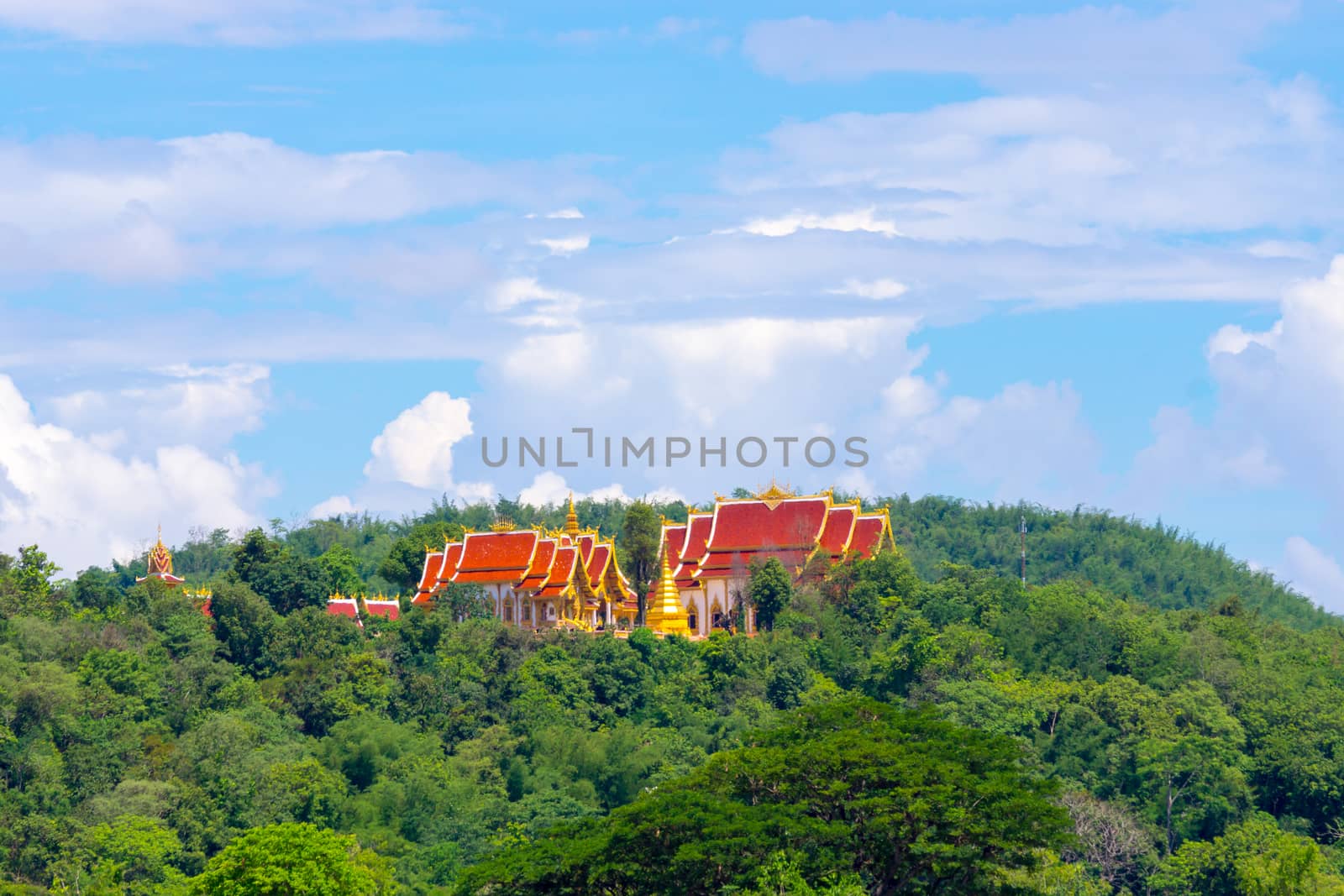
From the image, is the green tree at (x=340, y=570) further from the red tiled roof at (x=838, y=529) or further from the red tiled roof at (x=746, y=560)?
the red tiled roof at (x=838, y=529)

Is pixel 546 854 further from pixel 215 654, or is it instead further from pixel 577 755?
pixel 215 654

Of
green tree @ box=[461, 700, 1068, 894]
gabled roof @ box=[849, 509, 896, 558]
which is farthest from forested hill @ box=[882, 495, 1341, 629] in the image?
green tree @ box=[461, 700, 1068, 894]

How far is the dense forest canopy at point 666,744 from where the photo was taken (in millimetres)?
37594

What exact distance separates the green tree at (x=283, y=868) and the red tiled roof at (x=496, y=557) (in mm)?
Result: 24144

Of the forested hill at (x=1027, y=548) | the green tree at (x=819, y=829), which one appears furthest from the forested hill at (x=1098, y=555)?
the green tree at (x=819, y=829)

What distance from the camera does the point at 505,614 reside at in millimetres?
62906

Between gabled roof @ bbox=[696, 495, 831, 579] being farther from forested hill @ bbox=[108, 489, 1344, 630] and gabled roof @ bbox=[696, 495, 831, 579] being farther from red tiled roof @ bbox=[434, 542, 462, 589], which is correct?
forested hill @ bbox=[108, 489, 1344, 630]

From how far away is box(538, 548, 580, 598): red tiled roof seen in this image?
6194 centimetres

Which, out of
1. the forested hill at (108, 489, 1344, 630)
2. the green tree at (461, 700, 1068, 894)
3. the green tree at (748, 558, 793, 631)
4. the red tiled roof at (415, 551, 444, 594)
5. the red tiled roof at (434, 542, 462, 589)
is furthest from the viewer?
the forested hill at (108, 489, 1344, 630)

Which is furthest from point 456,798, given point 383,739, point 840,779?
point 840,779

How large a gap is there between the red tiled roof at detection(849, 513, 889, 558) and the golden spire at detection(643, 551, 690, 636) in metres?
6.17

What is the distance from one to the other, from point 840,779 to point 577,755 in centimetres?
1609

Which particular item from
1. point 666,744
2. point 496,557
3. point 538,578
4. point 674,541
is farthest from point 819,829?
point 674,541

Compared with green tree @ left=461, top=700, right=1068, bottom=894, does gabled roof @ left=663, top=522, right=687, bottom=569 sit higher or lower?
higher
